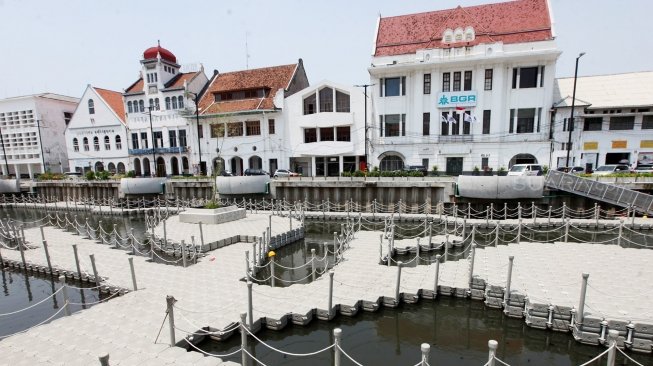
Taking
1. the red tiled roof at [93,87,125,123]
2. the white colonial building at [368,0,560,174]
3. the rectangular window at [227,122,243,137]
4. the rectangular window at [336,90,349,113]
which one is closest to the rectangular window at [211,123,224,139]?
the rectangular window at [227,122,243,137]

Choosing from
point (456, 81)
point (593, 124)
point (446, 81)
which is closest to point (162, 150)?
point (446, 81)

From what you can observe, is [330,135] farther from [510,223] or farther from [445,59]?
[510,223]

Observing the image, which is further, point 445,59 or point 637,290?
point 445,59

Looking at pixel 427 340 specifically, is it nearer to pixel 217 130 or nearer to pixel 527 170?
pixel 527 170

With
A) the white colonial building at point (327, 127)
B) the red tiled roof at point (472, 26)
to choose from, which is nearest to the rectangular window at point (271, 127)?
the white colonial building at point (327, 127)

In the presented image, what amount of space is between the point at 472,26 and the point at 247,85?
26632 mm

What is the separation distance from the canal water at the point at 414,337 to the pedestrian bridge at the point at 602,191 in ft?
52.8

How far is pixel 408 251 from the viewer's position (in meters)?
15.9

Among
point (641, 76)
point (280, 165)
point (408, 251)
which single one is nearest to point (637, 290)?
point (408, 251)

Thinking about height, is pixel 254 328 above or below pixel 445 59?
below

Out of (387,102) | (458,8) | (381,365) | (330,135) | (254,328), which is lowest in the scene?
(381,365)

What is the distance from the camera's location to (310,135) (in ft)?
125

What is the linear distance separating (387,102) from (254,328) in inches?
1197

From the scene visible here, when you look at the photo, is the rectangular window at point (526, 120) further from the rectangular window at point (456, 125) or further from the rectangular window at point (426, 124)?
the rectangular window at point (426, 124)
